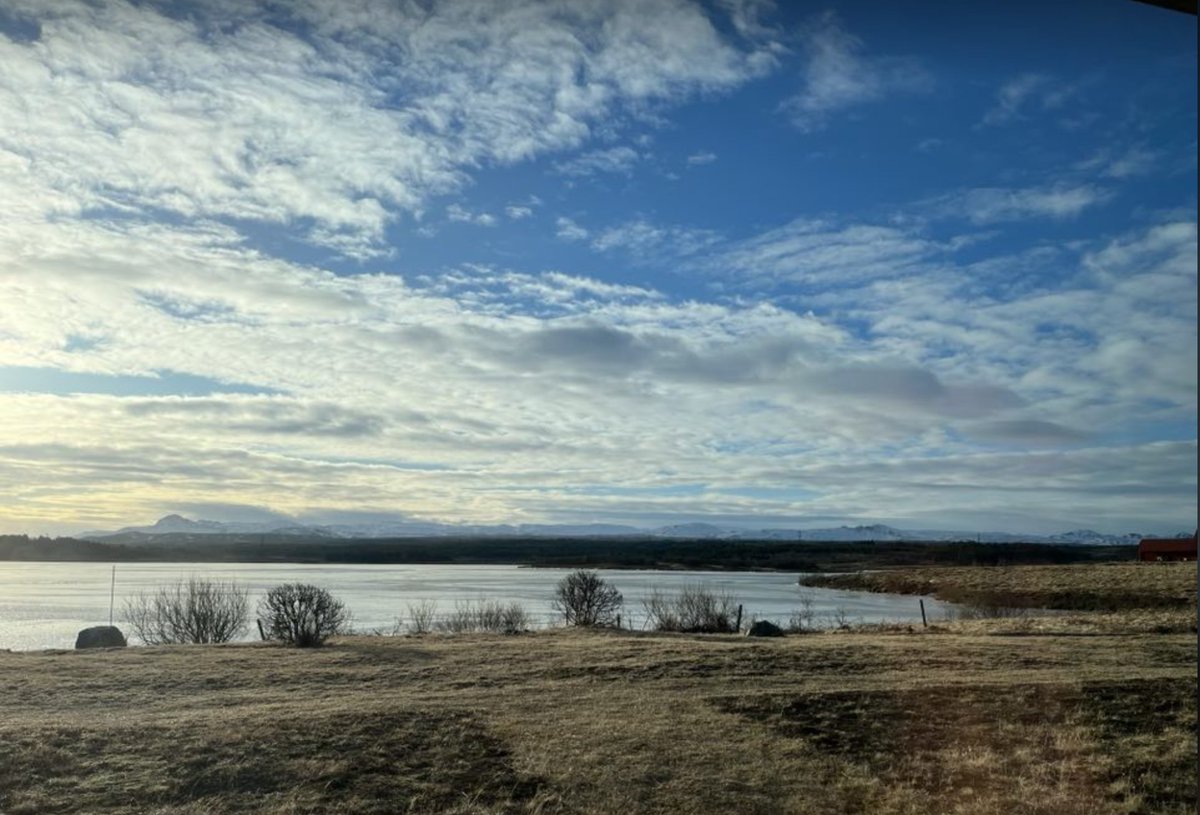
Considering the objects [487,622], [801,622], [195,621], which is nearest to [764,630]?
[801,622]

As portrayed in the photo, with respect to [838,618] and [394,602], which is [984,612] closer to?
[838,618]

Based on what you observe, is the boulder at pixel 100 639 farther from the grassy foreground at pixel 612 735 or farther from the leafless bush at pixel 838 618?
the leafless bush at pixel 838 618

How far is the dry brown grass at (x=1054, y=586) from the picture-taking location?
40438 mm

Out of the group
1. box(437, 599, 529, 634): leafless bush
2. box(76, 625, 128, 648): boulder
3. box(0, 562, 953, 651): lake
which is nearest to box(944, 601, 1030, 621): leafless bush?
box(0, 562, 953, 651): lake

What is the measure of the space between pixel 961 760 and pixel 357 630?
938 inches

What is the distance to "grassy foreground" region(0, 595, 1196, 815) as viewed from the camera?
916 cm

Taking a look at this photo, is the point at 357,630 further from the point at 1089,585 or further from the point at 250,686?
the point at 1089,585

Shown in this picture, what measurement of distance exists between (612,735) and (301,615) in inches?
559

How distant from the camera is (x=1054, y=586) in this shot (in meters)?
52.6

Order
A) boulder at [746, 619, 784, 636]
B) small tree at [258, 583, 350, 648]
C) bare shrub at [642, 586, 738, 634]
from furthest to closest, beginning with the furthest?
1. bare shrub at [642, 586, 738, 634]
2. boulder at [746, 619, 784, 636]
3. small tree at [258, 583, 350, 648]

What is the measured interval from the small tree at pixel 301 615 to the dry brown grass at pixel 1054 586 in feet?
90.5

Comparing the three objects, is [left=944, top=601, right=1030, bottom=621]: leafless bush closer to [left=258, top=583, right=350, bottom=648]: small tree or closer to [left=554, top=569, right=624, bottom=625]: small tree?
[left=554, top=569, right=624, bottom=625]: small tree

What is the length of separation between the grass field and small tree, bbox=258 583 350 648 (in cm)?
570

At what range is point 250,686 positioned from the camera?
50.1ft
